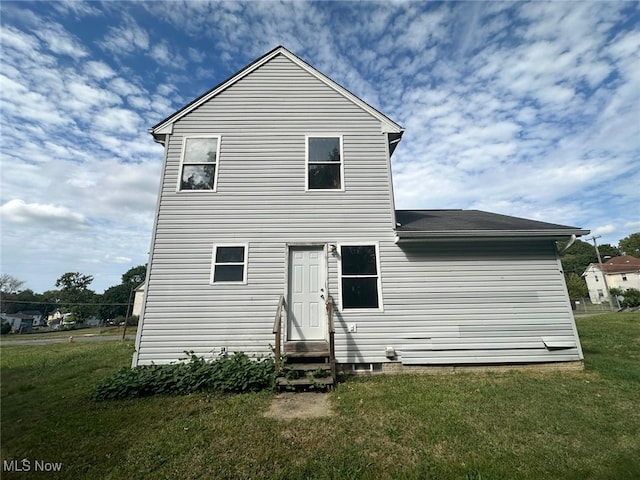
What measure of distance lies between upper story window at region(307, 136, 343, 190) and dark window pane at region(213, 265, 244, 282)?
8.82 ft

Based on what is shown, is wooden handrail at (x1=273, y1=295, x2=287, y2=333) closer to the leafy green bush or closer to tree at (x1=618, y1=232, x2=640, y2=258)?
Answer: the leafy green bush

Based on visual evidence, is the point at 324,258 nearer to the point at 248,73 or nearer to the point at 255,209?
the point at 255,209

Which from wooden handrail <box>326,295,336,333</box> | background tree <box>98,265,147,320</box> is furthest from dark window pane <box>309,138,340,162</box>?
background tree <box>98,265,147,320</box>

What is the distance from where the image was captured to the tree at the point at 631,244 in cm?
5728

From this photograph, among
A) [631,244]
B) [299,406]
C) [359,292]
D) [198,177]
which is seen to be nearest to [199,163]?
[198,177]

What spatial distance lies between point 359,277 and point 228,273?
3.12m

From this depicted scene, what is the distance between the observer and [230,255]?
6832 mm

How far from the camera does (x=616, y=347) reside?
8594mm

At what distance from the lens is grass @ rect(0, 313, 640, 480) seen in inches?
121

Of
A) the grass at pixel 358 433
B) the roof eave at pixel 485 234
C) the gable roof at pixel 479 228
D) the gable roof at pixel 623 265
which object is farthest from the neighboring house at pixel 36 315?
the gable roof at pixel 623 265

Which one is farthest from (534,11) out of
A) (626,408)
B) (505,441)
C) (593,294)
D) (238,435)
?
(593,294)

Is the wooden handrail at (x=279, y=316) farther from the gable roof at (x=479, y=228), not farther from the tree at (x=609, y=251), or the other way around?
the tree at (x=609, y=251)

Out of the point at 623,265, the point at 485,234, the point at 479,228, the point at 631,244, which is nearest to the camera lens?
the point at 485,234

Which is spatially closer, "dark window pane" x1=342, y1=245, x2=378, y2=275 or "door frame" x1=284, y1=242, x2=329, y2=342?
"door frame" x1=284, y1=242, x2=329, y2=342
